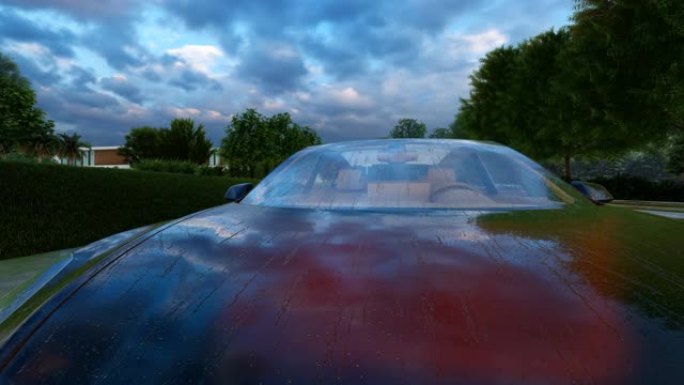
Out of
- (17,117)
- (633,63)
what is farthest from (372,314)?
(17,117)

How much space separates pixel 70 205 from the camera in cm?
805

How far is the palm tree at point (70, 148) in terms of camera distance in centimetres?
5354

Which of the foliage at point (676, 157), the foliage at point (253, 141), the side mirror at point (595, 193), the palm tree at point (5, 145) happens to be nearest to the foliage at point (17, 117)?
the palm tree at point (5, 145)

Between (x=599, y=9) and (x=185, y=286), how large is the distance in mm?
18377

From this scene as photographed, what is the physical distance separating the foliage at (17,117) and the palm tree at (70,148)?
29.8 ft

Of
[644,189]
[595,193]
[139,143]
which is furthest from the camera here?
[139,143]

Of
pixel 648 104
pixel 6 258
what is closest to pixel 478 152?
pixel 6 258

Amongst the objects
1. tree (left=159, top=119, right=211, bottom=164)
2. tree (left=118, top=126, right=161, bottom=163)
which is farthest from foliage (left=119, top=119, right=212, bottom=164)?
tree (left=118, top=126, right=161, bottom=163)

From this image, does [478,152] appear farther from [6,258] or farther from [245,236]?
[6,258]

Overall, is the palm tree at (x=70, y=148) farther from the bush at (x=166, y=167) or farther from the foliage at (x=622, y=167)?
the foliage at (x=622, y=167)

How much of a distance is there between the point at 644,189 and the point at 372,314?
26621 mm

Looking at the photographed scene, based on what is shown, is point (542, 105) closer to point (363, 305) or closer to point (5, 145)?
point (363, 305)

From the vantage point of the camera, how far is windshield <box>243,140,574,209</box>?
1.89 m

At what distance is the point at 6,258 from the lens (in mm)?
6527
